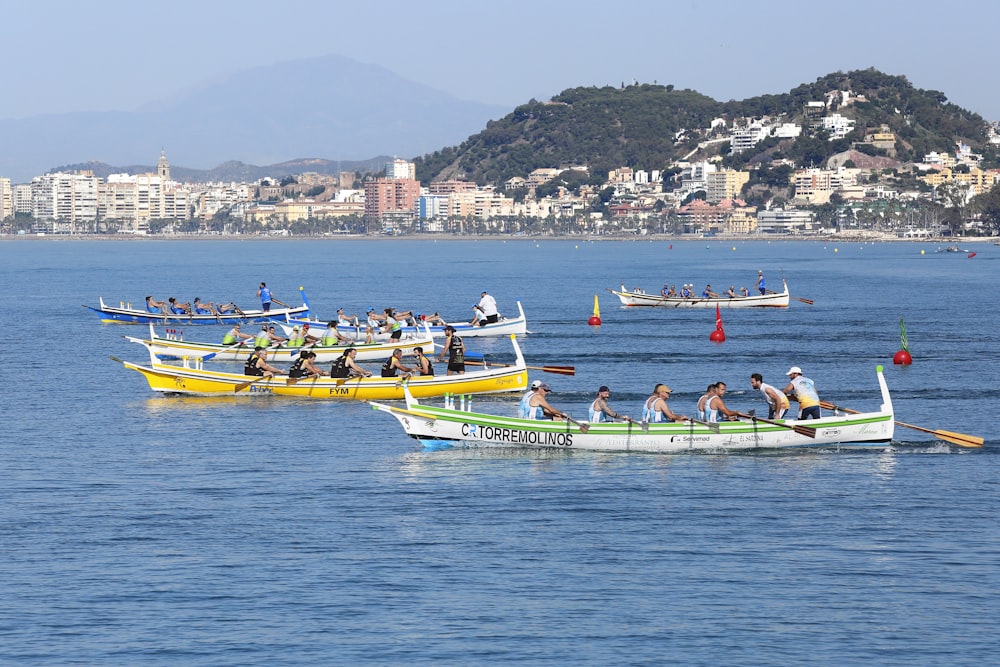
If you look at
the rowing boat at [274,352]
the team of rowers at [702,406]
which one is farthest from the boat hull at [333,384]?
the team of rowers at [702,406]

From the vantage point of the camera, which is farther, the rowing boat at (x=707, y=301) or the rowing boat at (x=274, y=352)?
the rowing boat at (x=707, y=301)

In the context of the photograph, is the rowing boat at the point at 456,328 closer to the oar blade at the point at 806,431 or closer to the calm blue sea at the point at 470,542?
the calm blue sea at the point at 470,542

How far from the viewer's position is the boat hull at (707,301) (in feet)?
316

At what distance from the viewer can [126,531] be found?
29.7 metres

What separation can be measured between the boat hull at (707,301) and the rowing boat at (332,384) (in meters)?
48.6

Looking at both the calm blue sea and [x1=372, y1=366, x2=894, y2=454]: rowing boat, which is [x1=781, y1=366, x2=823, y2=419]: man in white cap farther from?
the calm blue sea

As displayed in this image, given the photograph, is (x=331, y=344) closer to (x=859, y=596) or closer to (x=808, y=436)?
(x=808, y=436)

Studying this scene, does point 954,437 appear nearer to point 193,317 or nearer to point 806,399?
point 806,399

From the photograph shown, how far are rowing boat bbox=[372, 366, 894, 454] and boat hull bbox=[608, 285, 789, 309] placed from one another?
57117 mm

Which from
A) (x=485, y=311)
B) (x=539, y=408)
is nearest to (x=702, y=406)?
(x=539, y=408)

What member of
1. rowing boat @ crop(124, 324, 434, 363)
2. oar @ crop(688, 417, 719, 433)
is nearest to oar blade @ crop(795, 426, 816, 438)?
oar @ crop(688, 417, 719, 433)

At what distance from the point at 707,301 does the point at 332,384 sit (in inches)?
2007

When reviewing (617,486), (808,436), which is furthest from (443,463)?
(808,436)

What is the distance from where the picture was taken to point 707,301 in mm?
96312
